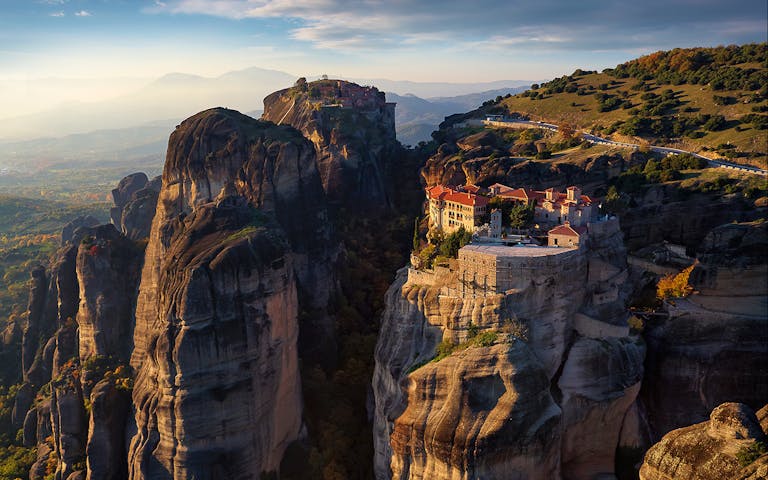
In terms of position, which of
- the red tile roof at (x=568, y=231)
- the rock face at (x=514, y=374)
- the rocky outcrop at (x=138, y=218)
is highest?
the red tile roof at (x=568, y=231)

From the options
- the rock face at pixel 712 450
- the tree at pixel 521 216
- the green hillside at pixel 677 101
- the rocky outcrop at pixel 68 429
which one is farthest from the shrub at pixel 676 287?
the rocky outcrop at pixel 68 429

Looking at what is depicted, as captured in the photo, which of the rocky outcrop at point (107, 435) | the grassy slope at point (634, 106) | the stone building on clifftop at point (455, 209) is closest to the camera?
the rocky outcrop at point (107, 435)

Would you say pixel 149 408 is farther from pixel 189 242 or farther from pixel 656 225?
pixel 656 225

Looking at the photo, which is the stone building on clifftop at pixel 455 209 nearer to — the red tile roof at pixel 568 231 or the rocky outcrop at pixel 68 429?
the red tile roof at pixel 568 231

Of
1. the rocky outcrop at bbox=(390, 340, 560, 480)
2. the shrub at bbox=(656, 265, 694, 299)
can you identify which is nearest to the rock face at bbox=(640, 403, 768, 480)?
the rocky outcrop at bbox=(390, 340, 560, 480)

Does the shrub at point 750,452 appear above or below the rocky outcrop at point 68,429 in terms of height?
above

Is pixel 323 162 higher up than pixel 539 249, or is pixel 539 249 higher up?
pixel 323 162

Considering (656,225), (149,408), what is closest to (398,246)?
(656,225)
